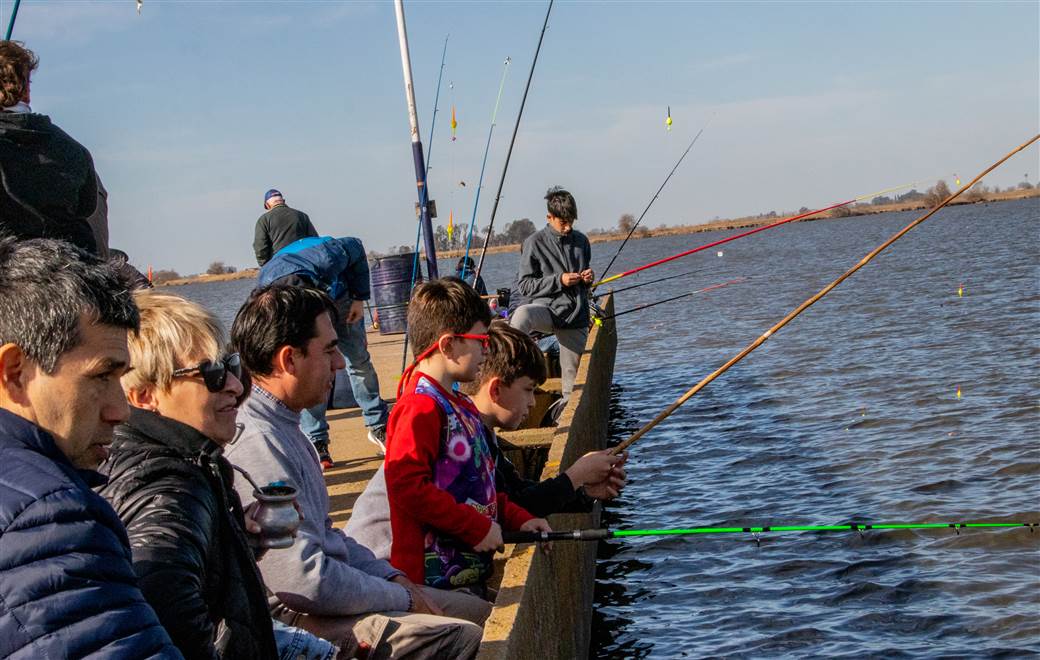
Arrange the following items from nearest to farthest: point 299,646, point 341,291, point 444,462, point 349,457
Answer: point 299,646, point 444,462, point 341,291, point 349,457

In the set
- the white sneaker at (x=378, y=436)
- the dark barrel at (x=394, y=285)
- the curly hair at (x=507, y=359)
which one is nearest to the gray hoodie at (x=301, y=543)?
the curly hair at (x=507, y=359)

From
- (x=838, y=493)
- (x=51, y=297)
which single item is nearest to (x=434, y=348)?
(x=51, y=297)

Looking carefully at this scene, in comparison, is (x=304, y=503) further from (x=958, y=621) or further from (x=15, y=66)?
(x=958, y=621)

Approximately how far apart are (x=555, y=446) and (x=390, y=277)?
12.3 m

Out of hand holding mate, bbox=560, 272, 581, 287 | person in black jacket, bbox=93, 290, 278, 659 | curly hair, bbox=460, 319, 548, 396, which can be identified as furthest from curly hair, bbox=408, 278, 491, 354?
hand holding mate, bbox=560, 272, 581, 287

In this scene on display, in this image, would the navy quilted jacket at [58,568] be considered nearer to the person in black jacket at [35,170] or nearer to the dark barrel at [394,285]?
the person in black jacket at [35,170]

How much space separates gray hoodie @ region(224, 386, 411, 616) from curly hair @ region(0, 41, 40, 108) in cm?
147

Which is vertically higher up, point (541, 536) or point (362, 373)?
point (362, 373)

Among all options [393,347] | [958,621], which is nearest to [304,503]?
[958,621]

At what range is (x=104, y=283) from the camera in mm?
2064

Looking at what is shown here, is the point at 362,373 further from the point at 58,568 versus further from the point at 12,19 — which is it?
the point at 58,568

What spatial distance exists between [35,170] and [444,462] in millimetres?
1759

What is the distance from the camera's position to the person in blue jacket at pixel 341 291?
7.34 meters

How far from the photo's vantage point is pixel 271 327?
3.83 metres
